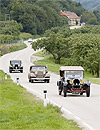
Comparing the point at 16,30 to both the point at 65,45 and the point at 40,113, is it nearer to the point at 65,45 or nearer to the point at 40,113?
the point at 65,45

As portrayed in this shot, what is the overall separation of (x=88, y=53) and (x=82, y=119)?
5228 cm

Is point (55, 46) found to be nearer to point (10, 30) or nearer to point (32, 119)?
point (10, 30)

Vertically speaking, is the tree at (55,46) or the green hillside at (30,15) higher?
the green hillside at (30,15)

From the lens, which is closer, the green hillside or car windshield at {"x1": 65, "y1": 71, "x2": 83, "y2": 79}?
car windshield at {"x1": 65, "y1": 71, "x2": 83, "y2": 79}

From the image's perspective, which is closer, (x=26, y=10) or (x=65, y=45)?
(x=65, y=45)

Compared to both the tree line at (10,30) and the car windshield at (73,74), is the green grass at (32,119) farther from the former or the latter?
the tree line at (10,30)

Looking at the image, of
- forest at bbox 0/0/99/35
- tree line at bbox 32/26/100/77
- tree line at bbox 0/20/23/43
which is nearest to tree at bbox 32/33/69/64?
tree line at bbox 32/26/100/77

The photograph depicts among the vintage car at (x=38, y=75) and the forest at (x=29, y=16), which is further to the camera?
the forest at (x=29, y=16)

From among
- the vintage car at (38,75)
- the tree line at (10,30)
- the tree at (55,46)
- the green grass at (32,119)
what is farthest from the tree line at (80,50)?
the green grass at (32,119)

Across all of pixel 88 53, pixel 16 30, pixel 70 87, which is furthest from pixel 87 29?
pixel 70 87

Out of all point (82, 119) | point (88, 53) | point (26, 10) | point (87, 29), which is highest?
point (26, 10)

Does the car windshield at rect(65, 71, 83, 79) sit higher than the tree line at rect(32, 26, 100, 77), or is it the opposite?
the tree line at rect(32, 26, 100, 77)

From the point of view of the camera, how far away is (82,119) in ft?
48.3

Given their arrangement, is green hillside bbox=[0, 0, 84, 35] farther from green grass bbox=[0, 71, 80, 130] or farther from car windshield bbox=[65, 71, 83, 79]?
green grass bbox=[0, 71, 80, 130]
